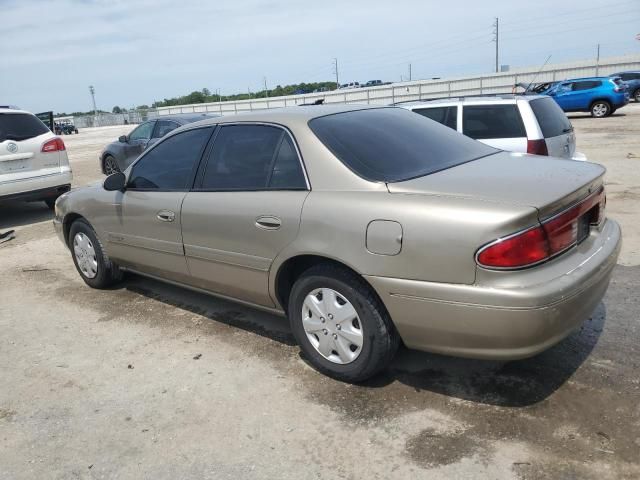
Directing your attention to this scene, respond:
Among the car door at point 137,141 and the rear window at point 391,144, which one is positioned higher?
the rear window at point 391,144

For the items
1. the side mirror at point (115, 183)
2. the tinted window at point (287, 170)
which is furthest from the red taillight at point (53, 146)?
the tinted window at point (287, 170)

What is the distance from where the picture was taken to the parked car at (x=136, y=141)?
1129cm

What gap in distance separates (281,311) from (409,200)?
4.25 ft

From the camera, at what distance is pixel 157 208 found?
4.29m

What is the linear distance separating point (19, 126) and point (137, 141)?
160 inches

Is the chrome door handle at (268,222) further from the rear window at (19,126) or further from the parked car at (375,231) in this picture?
the rear window at (19,126)

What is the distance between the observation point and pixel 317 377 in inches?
136

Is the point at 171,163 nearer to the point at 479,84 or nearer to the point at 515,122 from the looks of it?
the point at 515,122

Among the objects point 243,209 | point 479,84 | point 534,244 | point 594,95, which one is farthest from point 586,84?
point 534,244

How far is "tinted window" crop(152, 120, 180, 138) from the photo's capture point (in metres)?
11.2

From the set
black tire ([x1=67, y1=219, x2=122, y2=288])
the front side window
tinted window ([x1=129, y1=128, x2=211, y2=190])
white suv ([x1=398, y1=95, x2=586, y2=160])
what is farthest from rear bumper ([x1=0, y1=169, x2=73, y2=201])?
white suv ([x1=398, y1=95, x2=586, y2=160])

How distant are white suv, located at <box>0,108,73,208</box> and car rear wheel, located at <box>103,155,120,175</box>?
416cm

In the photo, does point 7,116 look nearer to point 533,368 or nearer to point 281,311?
point 281,311

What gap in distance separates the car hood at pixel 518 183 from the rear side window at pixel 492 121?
344 cm
